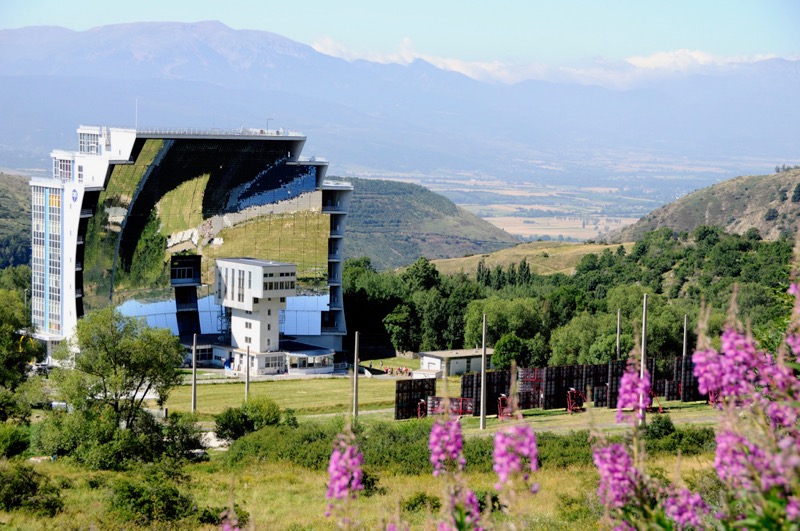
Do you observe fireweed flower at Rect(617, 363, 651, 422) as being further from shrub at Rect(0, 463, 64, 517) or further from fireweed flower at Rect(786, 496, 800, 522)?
shrub at Rect(0, 463, 64, 517)

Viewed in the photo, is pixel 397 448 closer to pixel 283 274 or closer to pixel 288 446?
pixel 288 446

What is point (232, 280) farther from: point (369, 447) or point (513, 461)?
point (513, 461)

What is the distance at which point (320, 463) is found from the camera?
103 ft

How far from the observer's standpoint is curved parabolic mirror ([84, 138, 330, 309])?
61.9 metres

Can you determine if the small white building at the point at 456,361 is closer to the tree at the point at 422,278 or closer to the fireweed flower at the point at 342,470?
the tree at the point at 422,278

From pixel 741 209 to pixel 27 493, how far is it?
114 meters

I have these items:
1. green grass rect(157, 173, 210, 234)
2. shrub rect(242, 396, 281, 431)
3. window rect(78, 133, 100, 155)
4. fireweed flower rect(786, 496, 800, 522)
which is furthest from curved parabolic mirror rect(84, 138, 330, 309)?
fireweed flower rect(786, 496, 800, 522)

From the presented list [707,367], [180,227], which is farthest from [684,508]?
[180,227]

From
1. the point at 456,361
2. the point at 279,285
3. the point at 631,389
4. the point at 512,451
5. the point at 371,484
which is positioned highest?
the point at 631,389

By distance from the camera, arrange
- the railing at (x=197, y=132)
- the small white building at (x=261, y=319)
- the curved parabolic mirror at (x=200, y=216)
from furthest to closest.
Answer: the railing at (x=197, y=132), the curved parabolic mirror at (x=200, y=216), the small white building at (x=261, y=319)

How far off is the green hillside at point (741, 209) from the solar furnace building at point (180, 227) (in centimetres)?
5575

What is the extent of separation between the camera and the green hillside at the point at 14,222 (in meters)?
120

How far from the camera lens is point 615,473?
8.66m

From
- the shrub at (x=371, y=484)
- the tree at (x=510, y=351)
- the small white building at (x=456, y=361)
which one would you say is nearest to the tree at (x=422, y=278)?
the small white building at (x=456, y=361)
